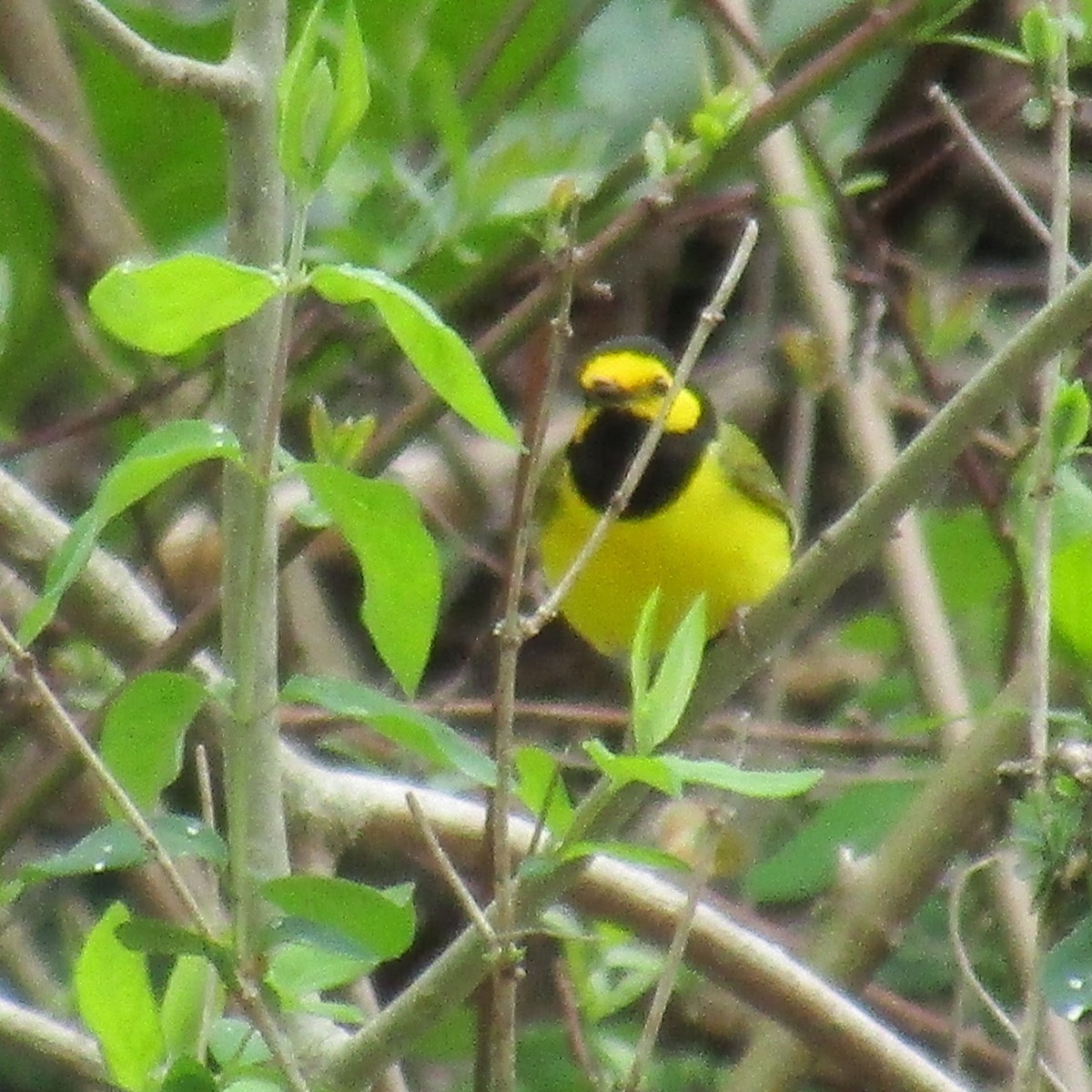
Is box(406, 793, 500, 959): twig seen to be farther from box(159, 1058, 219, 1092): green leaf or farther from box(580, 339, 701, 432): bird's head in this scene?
box(580, 339, 701, 432): bird's head

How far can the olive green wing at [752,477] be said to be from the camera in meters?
1.93

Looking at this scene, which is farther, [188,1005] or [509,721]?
[188,1005]

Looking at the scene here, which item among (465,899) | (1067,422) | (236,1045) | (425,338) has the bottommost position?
(236,1045)

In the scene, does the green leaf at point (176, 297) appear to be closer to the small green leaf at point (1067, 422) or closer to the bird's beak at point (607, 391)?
the small green leaf at point (1067, 422)

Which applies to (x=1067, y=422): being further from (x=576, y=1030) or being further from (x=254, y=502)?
(x=576, y=1030)

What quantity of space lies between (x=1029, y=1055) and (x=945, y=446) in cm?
29

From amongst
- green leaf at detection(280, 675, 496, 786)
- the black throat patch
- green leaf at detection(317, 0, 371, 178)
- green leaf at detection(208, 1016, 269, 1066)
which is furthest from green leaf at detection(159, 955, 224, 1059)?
the black throat patch

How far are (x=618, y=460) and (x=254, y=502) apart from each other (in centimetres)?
104

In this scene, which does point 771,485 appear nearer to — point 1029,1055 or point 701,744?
point 701,744

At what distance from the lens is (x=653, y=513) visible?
6.09ft

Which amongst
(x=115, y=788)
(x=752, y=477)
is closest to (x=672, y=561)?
(x=752, y=477)

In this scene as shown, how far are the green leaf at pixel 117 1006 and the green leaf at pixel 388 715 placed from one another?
0.59 feet

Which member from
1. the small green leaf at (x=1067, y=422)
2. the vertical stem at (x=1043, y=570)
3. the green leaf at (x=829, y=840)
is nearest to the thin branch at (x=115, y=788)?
the vertical stem at (x=1043, y=570)

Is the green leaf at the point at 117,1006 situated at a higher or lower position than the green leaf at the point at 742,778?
lower
